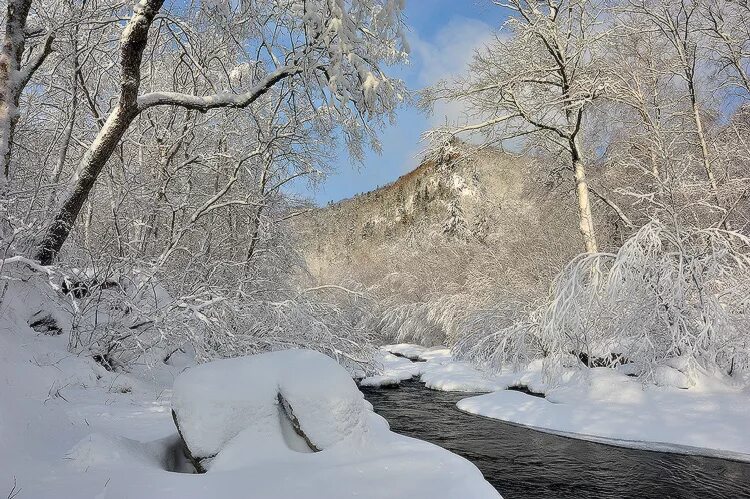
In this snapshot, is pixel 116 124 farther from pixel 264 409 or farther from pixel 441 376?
pixel 441 376

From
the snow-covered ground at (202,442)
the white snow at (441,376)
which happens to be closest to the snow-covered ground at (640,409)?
the white snow at (441,376)

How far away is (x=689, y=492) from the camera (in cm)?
637

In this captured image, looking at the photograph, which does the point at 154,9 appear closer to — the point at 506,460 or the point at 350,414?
the point at 350,414

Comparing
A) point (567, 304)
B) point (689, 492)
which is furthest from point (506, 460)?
point (567, 304)

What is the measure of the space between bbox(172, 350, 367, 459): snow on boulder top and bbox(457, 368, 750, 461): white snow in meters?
6.74

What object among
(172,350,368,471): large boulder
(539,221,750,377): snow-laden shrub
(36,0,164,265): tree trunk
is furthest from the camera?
(539,221,750,377): snow-laden shrub

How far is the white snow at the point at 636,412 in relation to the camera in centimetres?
830

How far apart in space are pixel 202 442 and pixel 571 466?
237 inches

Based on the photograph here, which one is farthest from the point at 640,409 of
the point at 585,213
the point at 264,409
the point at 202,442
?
the point at 202,442

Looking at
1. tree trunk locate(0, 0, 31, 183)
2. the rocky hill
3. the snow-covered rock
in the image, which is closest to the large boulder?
tree trunk locate(0, 0, 31, 183)

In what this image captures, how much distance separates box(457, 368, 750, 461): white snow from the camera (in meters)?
8.30

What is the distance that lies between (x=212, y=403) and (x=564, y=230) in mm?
21771

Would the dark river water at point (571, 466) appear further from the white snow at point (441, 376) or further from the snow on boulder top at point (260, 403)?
the white snow at point (441, 376)

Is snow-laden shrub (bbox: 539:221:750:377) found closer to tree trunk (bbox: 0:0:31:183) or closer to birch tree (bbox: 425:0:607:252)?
birch tree (bbox: 425:0:607:252)
